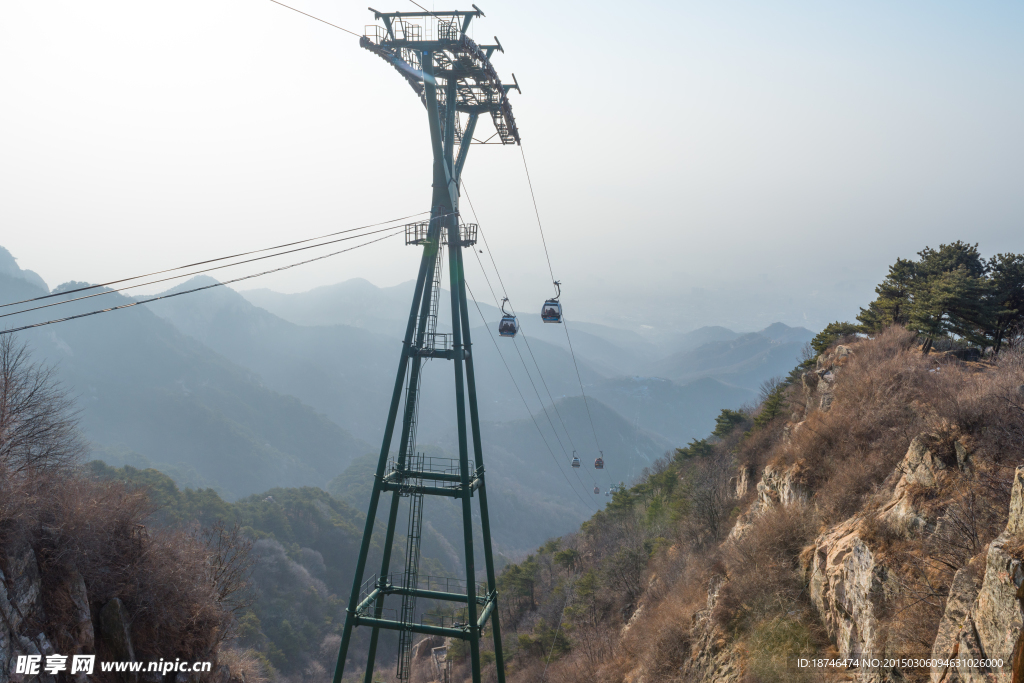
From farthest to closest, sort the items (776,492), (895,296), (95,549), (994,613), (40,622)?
(895,296), (776,492), (95,549), (40,622), (994,613)

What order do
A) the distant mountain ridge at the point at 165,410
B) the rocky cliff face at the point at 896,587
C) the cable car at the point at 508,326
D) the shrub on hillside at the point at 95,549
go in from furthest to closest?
the distant mountain ridge at the point at 165,410
the cable car at the point at 508,326
the shrub on hillside at the point at 95,549
the rocky cliff face at the point at 896,587

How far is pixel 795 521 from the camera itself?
1567 centimetres

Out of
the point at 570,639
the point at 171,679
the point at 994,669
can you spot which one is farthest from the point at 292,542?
the point at 994,669

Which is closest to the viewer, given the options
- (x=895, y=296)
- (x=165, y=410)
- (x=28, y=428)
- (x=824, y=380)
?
(x=28, y=428)

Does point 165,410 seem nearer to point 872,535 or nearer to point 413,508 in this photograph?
point 413,508

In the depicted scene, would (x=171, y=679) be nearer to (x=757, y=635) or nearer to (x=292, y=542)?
(x=757, y=635)

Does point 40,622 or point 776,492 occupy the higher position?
point 776,492

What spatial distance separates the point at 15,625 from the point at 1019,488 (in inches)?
743

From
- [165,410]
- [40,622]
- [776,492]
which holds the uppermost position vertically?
[776,492]

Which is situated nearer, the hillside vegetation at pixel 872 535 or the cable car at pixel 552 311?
→ the hillside vegetation at pixel 872 535

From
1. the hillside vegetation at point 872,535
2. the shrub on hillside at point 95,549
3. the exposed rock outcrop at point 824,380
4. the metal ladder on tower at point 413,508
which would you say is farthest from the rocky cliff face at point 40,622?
the exposed rock outcrop at point 824,380

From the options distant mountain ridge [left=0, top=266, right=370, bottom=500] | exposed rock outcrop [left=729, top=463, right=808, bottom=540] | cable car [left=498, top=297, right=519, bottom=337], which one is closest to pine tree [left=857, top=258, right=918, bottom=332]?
exposed rock outcrop [left=729, top=463, right=808, bottom=540]

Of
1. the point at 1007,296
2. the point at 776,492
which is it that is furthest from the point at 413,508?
the point at 1007,296

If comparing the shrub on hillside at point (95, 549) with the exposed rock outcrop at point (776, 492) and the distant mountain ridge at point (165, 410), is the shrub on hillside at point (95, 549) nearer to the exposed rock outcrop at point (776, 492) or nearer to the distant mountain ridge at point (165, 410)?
the exposed rock outcrop at point (776, 492)
